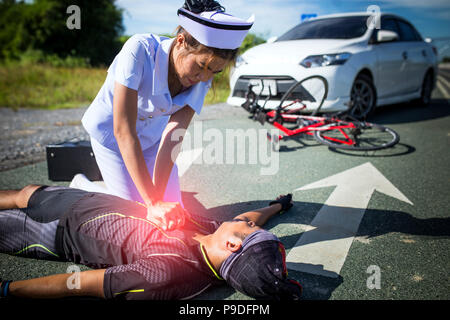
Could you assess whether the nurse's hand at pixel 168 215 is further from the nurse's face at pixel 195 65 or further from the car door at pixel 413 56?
the car door at pixel 413 56

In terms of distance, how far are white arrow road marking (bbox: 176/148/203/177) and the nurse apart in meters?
1.39

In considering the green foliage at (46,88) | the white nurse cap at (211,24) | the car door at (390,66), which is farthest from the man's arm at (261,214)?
the green foliage at (46,88)

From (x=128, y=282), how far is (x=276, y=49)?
502 cm

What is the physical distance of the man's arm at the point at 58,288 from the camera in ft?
5.21

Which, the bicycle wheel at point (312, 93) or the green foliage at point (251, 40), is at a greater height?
the green foliage at point (251, 40)

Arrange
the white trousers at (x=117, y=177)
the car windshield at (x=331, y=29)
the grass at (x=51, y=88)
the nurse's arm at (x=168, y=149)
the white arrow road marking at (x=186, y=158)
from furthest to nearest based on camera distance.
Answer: the grass at (x=51, y=88) < the car windshield at (x=331, y=29) < the white arrow road marking at (x=186, y=158) < the white trousers at (x=117, y=177) < the nurse's arm at (x=168, y=149)

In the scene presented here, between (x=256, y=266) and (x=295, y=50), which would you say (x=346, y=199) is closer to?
(x=256, y=266)

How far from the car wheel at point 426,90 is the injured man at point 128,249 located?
26.7 feet

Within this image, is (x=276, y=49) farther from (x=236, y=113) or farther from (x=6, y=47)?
Answer: (x=6, y=47)

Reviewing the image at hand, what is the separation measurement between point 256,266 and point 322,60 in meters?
4.42

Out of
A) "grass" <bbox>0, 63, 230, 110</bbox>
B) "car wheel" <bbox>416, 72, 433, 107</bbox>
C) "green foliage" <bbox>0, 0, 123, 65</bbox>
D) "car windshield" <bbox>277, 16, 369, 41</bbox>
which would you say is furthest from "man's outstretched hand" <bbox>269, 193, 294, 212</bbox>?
"green foliage" <bbox>0, 0, 123, 65</bbox>

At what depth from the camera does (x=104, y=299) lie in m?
1.70

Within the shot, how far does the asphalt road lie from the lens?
6.38 ft
